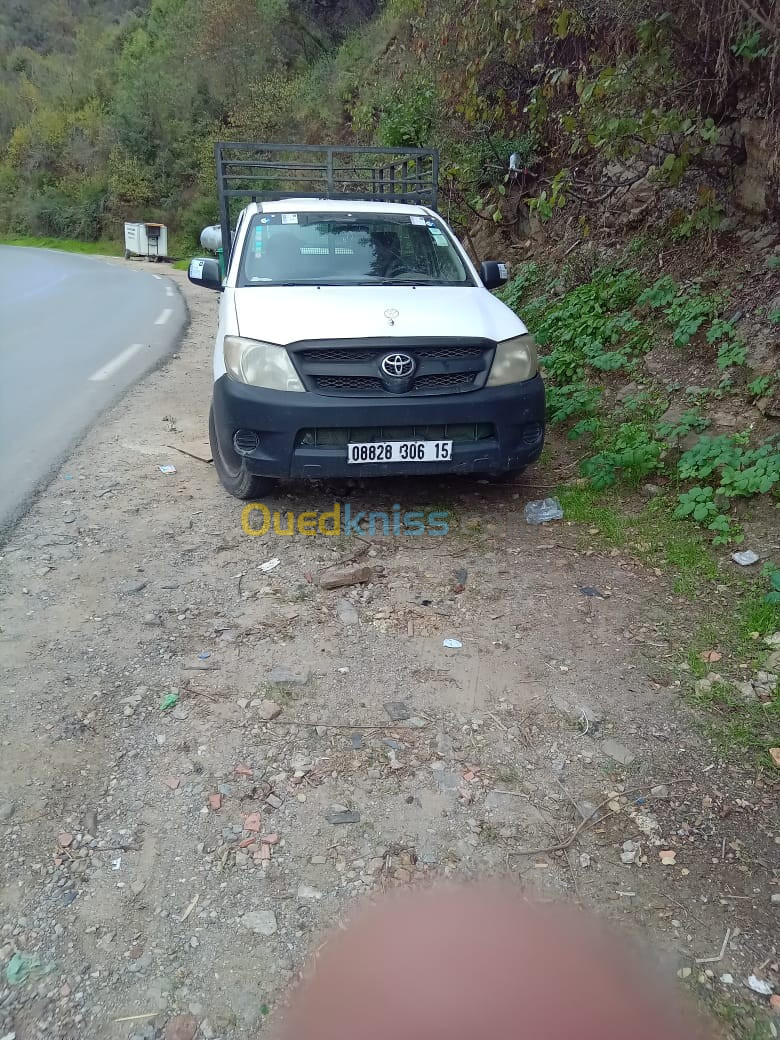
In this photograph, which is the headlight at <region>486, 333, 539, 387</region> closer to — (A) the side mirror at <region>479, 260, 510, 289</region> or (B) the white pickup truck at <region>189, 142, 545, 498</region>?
(B) the white pickup truck at <region>189, 142, 545, 498</region>

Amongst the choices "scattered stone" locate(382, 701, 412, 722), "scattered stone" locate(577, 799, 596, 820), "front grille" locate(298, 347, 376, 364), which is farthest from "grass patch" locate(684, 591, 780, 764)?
"front grille" locate(298, 347, 376, 364)

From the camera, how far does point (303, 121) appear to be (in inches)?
1281

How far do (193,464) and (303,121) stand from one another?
31272 mm

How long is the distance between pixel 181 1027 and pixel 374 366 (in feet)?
10.9

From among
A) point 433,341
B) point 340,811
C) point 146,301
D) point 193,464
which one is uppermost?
point 433,341

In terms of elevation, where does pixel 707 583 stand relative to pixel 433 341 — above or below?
below

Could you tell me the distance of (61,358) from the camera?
9.85 metres

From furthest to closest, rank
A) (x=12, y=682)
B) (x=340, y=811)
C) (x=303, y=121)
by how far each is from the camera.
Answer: (x=303, y=121) < (x=12, y=682) < (x=340, y=811)

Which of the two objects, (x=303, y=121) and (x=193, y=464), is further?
(x=303, y=121)

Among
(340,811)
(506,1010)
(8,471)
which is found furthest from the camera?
(8,471)

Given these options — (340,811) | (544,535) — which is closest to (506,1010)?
(340,811)

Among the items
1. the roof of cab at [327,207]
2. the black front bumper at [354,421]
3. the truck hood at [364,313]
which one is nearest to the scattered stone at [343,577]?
the black front bumper at [354,421]

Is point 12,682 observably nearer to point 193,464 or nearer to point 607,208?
point 193,464

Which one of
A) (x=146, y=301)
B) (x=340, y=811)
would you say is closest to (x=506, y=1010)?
(x=340, y=811)
